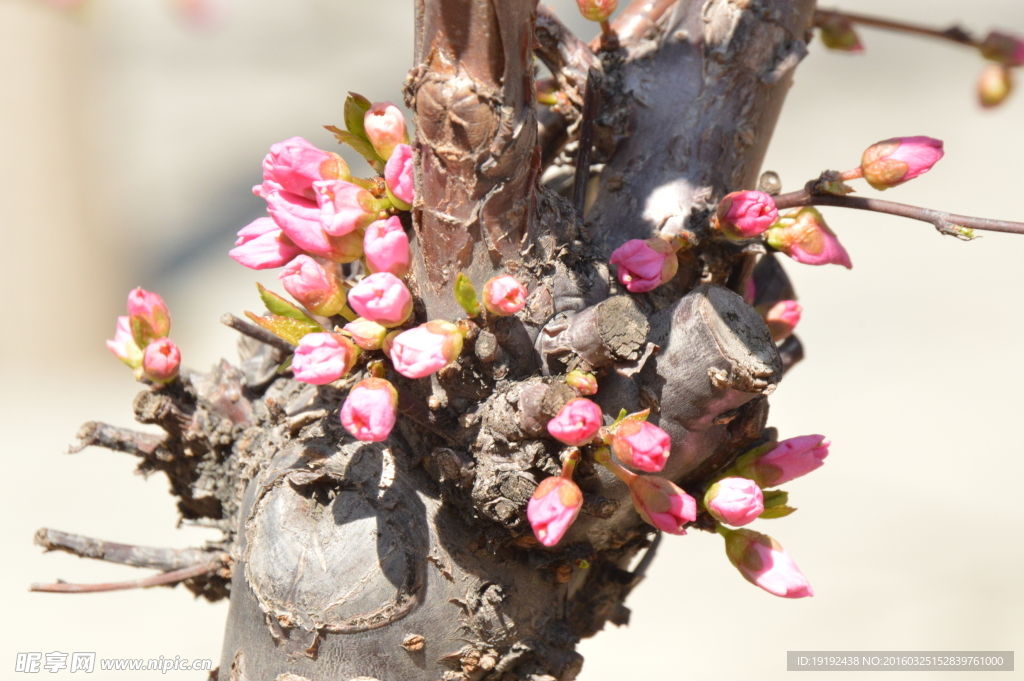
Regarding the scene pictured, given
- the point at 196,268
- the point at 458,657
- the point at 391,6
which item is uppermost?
the point at 391,6

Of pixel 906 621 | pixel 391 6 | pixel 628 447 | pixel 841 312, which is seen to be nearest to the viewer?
pixel 628 447

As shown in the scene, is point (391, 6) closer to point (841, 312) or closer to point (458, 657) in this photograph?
point (841, 312)

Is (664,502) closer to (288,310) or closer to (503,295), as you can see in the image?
(503,295)

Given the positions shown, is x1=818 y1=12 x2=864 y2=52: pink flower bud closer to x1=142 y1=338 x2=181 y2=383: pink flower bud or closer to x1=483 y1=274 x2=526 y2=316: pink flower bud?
x1=483 y1=274 x2=526 y2=316: pink flower bud

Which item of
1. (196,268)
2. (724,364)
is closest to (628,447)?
(724,364)

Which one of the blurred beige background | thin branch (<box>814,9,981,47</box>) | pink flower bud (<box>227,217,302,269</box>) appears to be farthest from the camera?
the blurred beige background

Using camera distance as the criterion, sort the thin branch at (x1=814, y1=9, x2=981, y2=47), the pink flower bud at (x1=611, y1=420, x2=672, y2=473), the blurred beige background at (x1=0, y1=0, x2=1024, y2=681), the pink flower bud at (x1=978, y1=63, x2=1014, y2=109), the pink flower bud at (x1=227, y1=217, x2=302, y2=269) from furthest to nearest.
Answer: the blurred beige background at (x1=0, y1=0, x2=1024, y2=681), the pink flower bud at (x1=978, y1=63, x2=1014, y2=109), the thin branch at (x1=814, y1=9, x2=981, y2=47), the pink flower bud at (x1=227, y1=217, x2=302, y2=269), the pink flower bud at (x1=611, y1=420, x2=672, y2=473)

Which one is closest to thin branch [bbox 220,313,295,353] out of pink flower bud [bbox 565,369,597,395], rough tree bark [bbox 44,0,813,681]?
rough tree bark [bbox 44,0,813,681]
